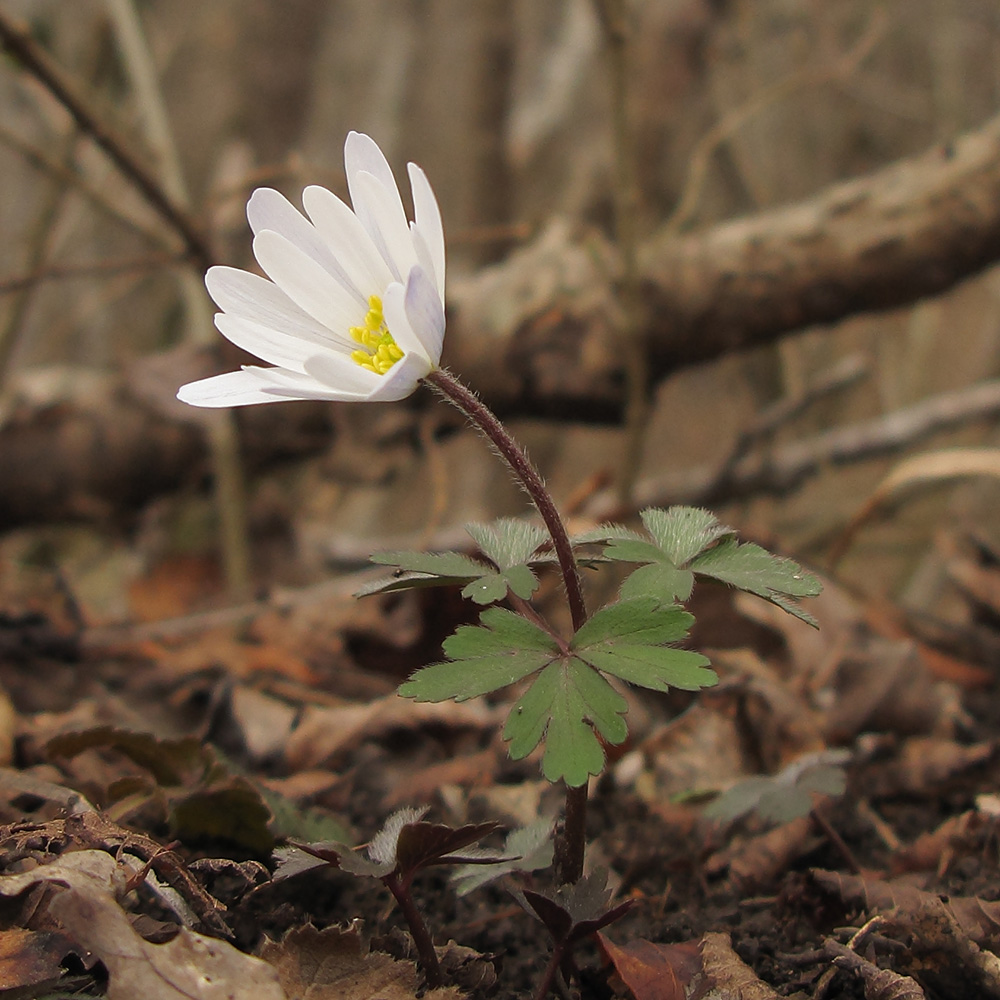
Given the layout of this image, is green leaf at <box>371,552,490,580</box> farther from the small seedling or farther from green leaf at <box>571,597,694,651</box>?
the small seedling

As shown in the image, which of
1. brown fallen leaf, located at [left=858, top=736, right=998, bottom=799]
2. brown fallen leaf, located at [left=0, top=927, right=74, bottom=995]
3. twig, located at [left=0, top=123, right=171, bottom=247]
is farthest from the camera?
twig, located at [left=0, top=123, right=171, bottom=247]

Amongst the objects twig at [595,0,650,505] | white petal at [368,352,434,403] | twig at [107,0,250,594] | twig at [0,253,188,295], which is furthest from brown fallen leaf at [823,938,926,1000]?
twig at [107,0,250,594]

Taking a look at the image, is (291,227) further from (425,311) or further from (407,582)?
(407,582)

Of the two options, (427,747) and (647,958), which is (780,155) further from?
(647,958)

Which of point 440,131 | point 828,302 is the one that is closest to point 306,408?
point 828,302

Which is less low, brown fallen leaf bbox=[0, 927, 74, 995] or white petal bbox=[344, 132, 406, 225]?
white petal bbox=[344, 132, 406, 225]

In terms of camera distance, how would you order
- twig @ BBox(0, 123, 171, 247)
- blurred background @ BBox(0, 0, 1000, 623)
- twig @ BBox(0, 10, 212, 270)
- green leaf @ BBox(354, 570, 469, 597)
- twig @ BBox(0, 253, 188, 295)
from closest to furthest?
1. green leaf @ BBox(354, 570, 469, 597)
2. twig @ BBox(0, 10, 212, 270)
3. twig @ BBox(0, 253, 188, 295)
4. twig @ BBox(0, 123, 171, 247)
5. blurred background @ BBox(0, 0, 1000, 623)

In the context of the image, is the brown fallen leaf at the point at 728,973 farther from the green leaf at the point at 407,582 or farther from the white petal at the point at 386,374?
the white petal at the point at 386,374
